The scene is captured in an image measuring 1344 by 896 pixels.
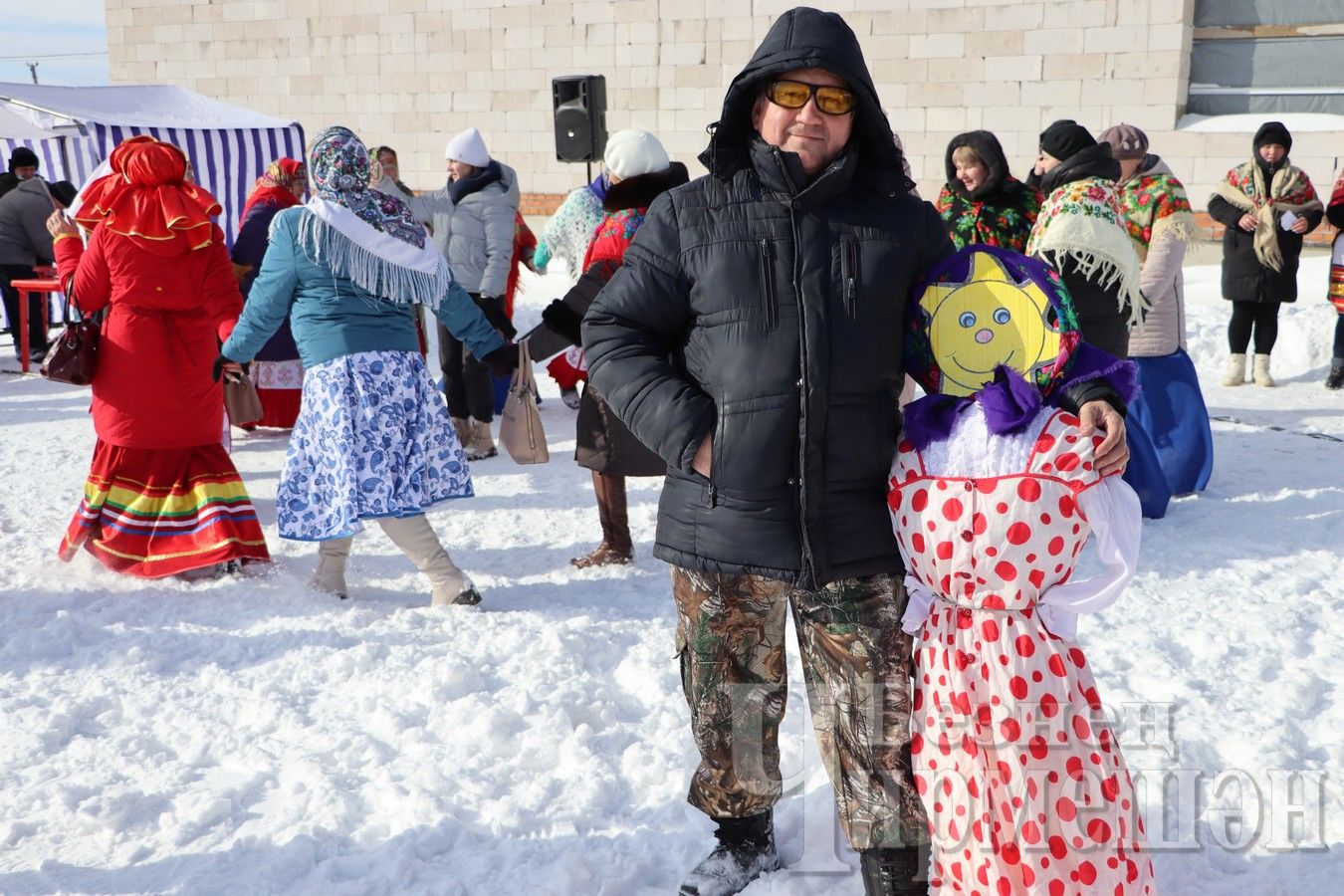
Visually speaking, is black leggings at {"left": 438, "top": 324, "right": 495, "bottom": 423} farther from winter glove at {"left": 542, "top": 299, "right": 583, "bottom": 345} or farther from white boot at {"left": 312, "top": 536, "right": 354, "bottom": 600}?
winter glove at {"left": 542, "top": 299, "right": 583, "bottom": 345}

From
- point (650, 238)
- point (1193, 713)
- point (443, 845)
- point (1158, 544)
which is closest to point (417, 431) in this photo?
point (443, 845)

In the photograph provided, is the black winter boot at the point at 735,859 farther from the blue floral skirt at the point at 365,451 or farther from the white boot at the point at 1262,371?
the white boot at the point at 1262,371

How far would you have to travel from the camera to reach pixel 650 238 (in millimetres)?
2203

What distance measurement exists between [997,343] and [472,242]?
515cm

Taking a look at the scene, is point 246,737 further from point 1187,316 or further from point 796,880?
point 1187,316

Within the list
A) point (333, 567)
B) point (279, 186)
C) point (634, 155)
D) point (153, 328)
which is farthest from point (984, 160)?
point (279, 186)

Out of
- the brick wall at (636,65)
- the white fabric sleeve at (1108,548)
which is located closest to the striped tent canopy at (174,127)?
the brick wall at (636,65)

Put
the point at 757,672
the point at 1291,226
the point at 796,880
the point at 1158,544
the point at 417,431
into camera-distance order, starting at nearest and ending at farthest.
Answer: the point at 757,672, the point at 796,880, the point at 417,431, the point at 1158,544, the point at 1291,226

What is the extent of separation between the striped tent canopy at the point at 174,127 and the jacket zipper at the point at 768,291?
26.8 ft

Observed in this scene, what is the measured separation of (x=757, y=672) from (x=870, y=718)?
0.26 meters

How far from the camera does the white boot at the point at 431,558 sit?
402 centimetres

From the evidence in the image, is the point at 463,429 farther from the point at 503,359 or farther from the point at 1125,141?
the point at 1125,141

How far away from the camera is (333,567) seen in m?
4.27

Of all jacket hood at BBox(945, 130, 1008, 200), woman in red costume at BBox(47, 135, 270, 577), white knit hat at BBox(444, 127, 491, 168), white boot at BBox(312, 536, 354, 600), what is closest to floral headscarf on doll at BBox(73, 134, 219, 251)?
woman in red costume at BBox(47, 135, 270, 577)
